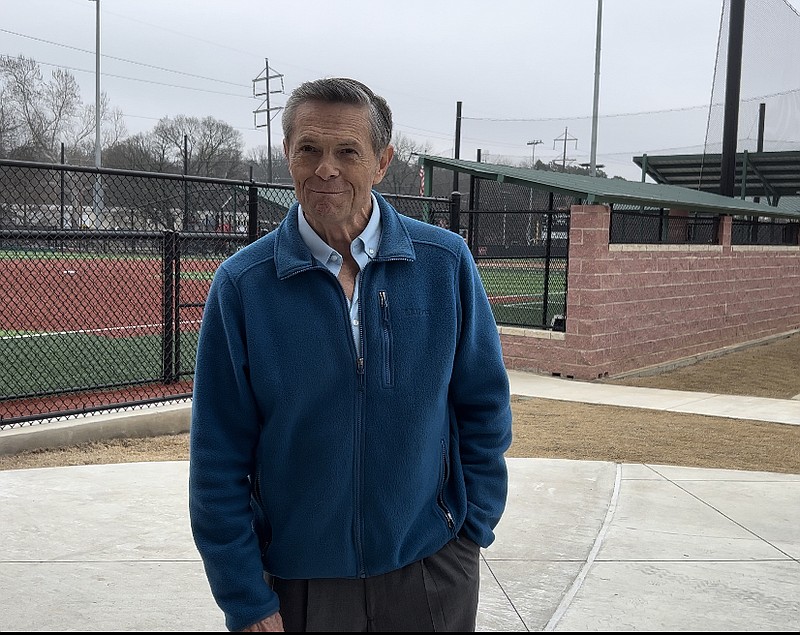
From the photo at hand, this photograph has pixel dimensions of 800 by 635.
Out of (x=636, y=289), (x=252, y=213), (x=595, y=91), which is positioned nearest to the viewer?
(x=252, y=213)

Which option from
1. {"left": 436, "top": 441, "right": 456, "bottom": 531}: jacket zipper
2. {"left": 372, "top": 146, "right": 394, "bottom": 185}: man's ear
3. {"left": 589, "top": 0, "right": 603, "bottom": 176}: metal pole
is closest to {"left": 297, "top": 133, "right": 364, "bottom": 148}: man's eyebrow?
{"left": 372, "top": 146, "right": 394, "bottom": 185}: man's ear

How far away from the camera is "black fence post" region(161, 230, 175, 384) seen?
30.1 ft

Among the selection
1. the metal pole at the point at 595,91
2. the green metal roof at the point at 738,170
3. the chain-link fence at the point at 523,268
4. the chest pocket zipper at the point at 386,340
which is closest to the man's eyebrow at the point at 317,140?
the chest pocket zipper at the point at 386,340

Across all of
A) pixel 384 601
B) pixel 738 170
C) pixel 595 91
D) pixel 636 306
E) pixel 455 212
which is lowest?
pixel 636 306

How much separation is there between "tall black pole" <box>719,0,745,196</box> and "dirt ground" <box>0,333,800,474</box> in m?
13.0

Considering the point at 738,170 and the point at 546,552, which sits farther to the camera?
the point at 738,170

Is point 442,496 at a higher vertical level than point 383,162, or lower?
lower

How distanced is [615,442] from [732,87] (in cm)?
1524

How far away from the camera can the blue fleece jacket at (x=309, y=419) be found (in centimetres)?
207

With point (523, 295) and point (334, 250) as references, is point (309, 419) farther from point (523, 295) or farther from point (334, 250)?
point (523, 295)

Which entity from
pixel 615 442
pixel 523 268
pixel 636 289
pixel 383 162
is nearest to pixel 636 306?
pixel 636 289

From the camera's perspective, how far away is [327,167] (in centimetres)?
214

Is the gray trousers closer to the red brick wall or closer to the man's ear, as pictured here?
the man's ear

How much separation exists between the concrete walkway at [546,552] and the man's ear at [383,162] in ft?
6.86
